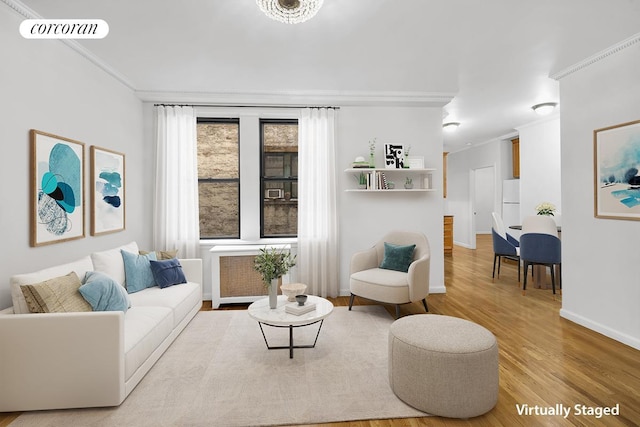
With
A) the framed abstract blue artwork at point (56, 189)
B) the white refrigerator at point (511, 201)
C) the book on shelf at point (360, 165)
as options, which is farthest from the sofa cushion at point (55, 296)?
the white refrigerator at point (511, 201)

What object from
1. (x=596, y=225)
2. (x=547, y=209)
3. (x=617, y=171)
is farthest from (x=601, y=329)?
(x=547, y=209)

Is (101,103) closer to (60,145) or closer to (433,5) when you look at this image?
(60,145)

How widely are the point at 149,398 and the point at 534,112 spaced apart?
6148 mm

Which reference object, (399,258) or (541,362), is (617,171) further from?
(399,258)

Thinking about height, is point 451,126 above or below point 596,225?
above

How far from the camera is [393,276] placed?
3.66 metres

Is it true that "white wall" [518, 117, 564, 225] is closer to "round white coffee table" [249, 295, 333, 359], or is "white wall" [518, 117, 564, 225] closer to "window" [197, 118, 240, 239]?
"round white coffee table" [249, 295, 333, 359]

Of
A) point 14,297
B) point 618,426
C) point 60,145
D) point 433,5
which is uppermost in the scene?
point 433,5

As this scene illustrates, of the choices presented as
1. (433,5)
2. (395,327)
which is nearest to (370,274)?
(395,327)

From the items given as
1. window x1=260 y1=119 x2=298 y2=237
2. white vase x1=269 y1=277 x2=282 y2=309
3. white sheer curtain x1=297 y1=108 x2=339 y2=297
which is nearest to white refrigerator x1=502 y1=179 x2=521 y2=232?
white sheer curtain x1=297 y1=108 x2=339 y2=297

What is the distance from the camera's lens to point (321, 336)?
313 centimetres

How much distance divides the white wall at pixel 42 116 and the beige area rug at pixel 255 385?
1176 mm

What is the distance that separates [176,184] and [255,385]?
2919mm

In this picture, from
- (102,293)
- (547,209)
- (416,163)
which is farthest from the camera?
(547,209)
